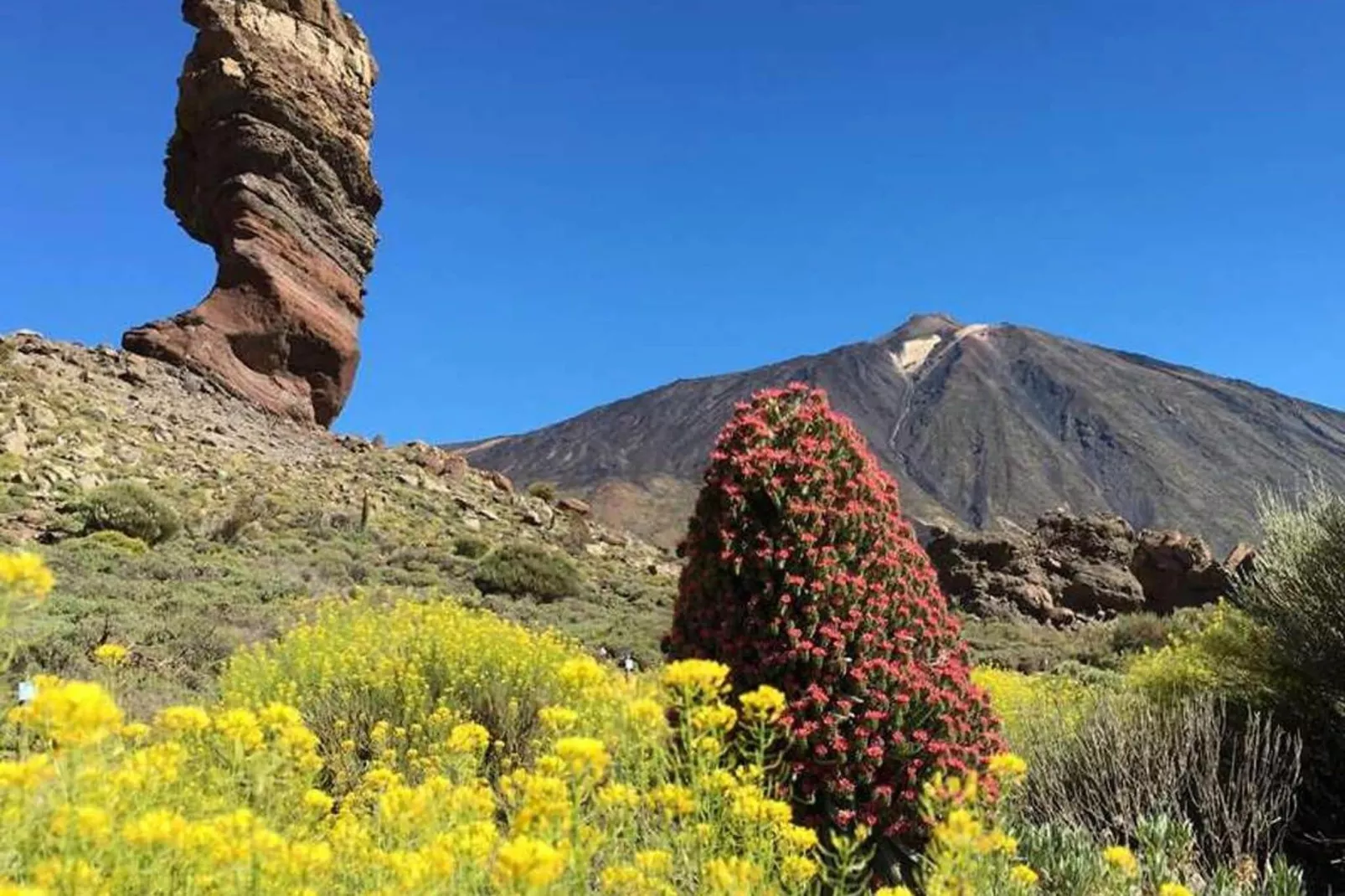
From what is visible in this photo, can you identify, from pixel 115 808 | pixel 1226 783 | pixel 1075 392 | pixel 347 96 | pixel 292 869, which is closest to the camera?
pixel 292 869

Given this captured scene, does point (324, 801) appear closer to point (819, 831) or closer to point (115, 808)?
point (115, 808)

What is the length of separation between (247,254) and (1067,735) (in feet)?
82.3

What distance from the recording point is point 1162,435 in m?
138

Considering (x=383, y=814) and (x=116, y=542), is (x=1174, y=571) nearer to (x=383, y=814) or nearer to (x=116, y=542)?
(x=116, y=542)

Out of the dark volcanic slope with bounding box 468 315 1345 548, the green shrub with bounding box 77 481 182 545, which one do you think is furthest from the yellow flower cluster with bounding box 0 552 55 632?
the dark volcanic slope with bounding box 468 315 1345 548

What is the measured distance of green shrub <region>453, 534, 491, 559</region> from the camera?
66.2ft

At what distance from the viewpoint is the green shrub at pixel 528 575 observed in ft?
57.8

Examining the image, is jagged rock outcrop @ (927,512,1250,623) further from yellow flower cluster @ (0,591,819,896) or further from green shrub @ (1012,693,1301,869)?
yellow flower cluster @ (0,591,819,896)

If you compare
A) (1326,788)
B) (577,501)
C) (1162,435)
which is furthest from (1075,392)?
(1326,788)

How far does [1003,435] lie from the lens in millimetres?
142750

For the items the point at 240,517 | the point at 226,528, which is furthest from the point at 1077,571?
the point at 226,528

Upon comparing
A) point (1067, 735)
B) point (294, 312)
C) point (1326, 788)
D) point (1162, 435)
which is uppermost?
point (1162, 435)

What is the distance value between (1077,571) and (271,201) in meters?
21.7

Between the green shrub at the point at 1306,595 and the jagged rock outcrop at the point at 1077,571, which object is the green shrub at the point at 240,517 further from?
the green shrub at the point at 1306,595
